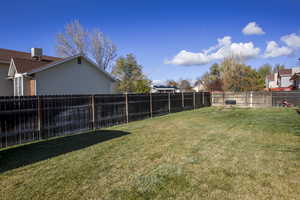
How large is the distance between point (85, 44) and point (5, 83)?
1542 centimetres

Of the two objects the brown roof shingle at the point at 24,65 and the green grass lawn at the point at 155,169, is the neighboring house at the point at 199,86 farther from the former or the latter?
the green grass lawn at the point at 155,169

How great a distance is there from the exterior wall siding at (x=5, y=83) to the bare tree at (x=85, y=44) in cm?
1376

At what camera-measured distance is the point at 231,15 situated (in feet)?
46.5

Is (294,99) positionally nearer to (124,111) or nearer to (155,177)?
(124,111)

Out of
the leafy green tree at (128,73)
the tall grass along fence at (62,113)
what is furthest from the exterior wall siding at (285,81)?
the tall grass along fence at (62,113)

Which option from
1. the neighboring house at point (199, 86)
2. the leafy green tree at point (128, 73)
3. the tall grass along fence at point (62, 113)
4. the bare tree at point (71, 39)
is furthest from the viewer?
the neighboring house at point (199, 86)

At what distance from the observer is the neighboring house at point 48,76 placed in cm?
973

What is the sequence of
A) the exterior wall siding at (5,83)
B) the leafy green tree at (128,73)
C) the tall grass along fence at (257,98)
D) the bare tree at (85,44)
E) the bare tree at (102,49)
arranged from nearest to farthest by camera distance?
the exterior wall siding at (5,83) → the tall grass along fence at (257,98) → the bare tree at (85,44) → the bare tree at (102,49) → the leafy green tree at (128,73)

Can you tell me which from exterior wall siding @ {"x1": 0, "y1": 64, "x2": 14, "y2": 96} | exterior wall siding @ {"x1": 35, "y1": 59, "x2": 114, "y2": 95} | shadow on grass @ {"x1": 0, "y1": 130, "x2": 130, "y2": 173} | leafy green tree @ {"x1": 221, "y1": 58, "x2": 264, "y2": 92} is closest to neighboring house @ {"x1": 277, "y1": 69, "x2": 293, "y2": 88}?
leafy green tree @ {"x1": 221, "y1": 58, "x2": 264, "y2": 92}

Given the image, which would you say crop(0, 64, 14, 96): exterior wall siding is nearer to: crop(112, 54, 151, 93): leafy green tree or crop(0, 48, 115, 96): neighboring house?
crop(0, 48, 115, 96): neighboring house

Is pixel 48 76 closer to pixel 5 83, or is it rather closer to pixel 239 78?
pixel 5 83

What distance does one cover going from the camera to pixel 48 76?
10000 millimetres

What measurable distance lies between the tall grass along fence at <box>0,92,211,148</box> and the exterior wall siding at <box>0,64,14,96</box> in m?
8.17

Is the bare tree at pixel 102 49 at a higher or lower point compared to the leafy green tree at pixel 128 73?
higher
